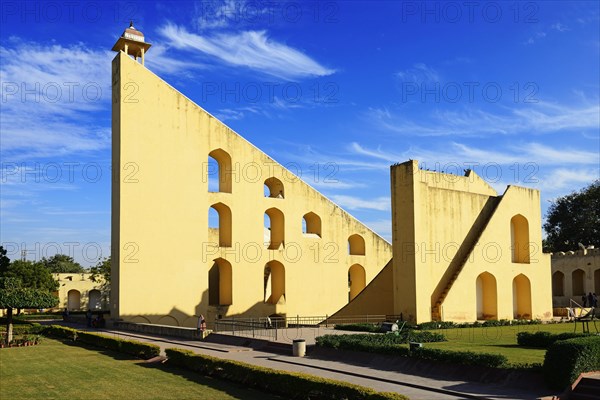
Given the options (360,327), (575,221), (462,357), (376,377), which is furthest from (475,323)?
(575,221)

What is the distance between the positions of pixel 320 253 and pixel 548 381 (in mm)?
19506

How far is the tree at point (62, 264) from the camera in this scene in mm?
75675

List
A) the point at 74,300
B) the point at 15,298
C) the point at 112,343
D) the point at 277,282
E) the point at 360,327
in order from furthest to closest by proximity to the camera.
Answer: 1. the point at 74,300
2. the point at 277,282
3. the point at 360,327
4. the point at 15,298
5. the point at 112,343

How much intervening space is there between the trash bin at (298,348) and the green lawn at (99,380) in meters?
3.16

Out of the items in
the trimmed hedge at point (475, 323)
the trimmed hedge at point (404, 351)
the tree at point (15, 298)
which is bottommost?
the trimmed hedge at point (475, 323)

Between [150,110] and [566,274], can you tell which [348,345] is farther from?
[566,274]

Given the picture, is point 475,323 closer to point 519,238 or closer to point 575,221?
point 519,238

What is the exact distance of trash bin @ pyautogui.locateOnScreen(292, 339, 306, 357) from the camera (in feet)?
51.0

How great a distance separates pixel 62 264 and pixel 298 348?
69.0m

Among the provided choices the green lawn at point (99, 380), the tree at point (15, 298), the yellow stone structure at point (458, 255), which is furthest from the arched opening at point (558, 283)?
the tree at point (15, 298)

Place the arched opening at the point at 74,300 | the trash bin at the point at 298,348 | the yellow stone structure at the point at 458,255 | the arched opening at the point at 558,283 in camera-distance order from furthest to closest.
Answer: the arched opening at the point at 74,300, the arched opening at the point at 558,283, the yellow stone structure at the point at 458,255, the trash bin at the point at 298,348

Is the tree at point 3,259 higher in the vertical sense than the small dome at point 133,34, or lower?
lower

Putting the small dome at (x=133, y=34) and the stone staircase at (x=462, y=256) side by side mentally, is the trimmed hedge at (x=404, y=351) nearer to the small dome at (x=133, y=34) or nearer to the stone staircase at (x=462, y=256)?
the stone staircase at (x=462, y=256)

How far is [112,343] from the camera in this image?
1723cm
